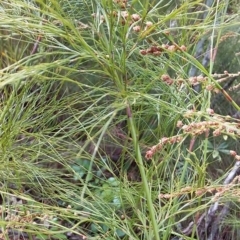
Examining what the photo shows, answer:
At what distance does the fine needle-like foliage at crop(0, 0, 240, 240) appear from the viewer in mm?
804

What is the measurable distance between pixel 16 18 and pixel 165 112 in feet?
1.29

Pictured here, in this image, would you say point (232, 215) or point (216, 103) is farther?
point (216, 103)

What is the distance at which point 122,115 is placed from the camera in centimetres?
125

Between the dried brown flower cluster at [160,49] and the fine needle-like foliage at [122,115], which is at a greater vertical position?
Answer: the dried brown flower cluster at [160,49]

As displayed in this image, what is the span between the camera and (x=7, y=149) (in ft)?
Answer: 3.66

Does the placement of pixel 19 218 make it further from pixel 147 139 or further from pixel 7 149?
pixel 147 139

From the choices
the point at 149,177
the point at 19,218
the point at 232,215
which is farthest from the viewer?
the point at 232,215

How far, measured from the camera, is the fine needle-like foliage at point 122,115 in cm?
80

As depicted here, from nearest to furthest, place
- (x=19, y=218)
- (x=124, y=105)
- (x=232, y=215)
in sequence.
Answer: (x=124, y=105) → (x=19, y=218) → (x=232, y=215)

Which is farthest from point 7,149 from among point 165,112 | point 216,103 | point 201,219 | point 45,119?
point 216,103

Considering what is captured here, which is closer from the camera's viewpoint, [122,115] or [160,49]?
[160,49]

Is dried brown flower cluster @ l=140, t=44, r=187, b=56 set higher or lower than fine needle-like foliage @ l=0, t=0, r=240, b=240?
higher

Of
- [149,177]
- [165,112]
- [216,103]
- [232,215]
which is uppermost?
[165,112]

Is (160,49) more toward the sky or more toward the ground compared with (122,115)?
more toward the sky
